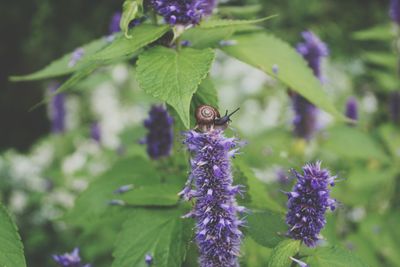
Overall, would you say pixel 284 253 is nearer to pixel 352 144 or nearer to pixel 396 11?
pixel 352 144

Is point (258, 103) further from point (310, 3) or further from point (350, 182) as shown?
point (350, 182)

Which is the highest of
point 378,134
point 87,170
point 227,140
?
point 227,140

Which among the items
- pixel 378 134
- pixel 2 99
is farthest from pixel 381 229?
pixel 2 99

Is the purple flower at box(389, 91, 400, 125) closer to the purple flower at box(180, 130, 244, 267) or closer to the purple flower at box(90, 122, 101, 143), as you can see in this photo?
the purple flower at box(90, 122, 101, 143)

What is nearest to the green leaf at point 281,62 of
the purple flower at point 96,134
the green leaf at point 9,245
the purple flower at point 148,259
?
the purple flower at point 148,259

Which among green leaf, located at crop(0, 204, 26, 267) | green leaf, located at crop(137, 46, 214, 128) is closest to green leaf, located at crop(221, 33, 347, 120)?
green leaf, located at crop(137, 46, 214, 128)

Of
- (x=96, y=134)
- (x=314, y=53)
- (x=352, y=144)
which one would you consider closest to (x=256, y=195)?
(x=314, y=53)
